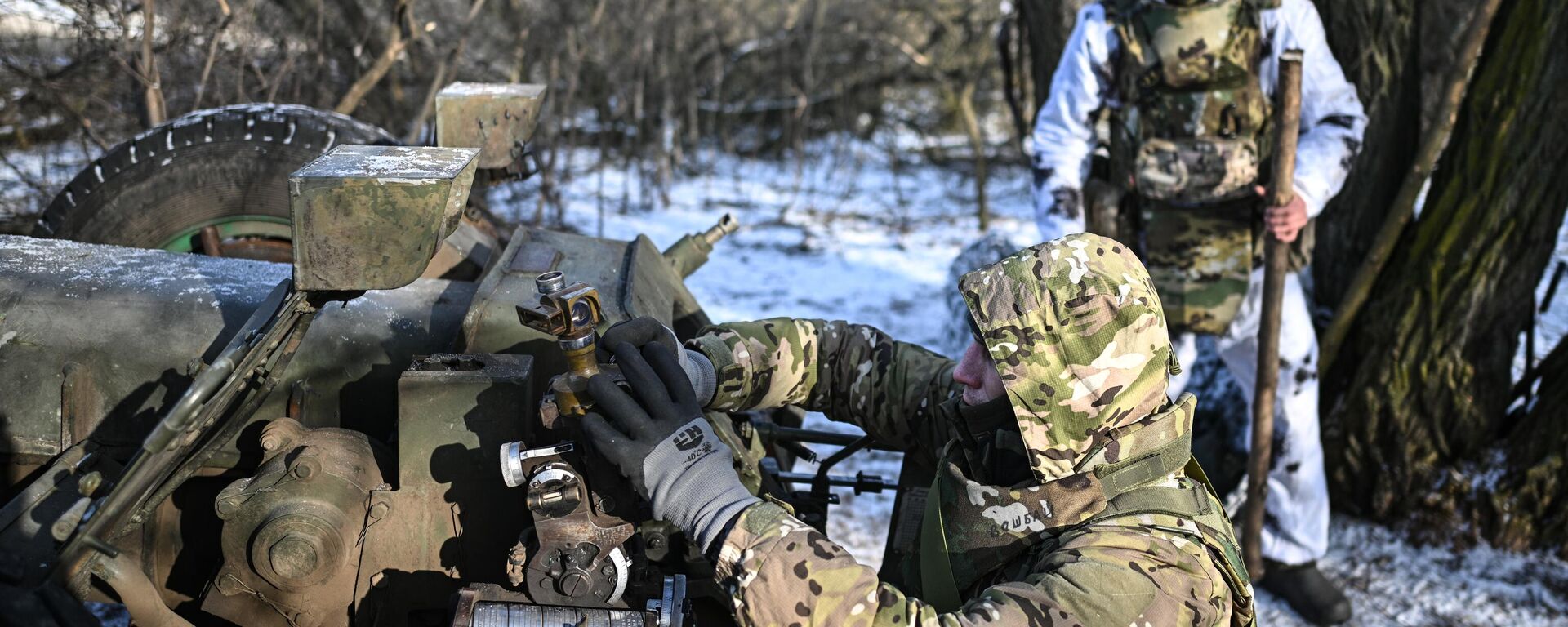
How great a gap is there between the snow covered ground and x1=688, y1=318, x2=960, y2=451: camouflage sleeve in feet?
4.62

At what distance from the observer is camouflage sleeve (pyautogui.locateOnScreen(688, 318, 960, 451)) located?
256 centimetres

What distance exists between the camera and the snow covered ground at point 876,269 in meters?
3.95

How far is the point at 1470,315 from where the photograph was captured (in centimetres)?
414

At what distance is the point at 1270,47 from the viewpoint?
12.5 feet

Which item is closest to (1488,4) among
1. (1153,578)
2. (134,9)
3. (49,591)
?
(1153,578)

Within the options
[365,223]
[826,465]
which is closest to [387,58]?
[826,465]

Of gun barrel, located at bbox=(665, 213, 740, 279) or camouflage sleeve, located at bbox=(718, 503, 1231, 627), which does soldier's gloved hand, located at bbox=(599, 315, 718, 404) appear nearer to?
camouflage sleeve, located at bbox=(718, 503, 1231, 627)

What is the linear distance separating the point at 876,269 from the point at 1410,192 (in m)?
3.83

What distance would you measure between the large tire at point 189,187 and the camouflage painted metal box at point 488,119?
1.35 feet

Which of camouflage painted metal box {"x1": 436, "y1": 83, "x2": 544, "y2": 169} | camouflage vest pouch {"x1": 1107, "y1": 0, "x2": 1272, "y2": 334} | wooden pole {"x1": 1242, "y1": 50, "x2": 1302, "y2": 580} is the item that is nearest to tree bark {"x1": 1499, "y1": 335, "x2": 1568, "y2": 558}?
wooden pole {"x1": 1242, "y1": 50, "x2": 1302, "y2": 580}

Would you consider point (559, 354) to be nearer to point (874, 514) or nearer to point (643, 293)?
point (643, 293)

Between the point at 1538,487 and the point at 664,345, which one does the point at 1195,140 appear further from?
the point at 664,345

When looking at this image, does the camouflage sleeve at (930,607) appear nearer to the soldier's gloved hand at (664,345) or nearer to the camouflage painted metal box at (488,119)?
the soldier's gloved hand at (664,345)

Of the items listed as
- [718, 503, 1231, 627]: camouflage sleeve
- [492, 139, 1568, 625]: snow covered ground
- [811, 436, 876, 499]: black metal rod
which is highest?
[718, 503, 1231, 627]: camouflage sleeve
